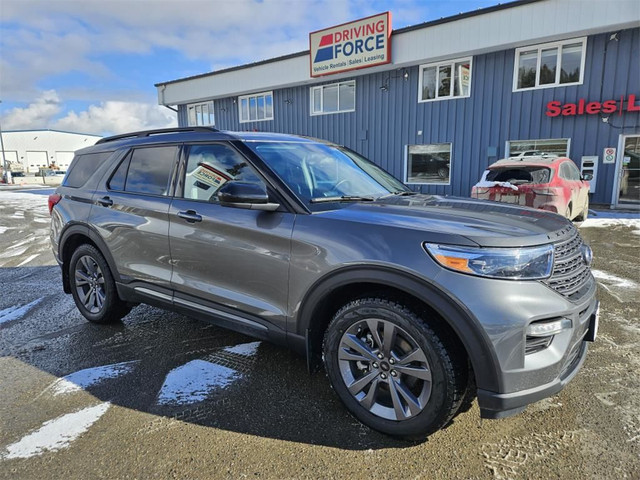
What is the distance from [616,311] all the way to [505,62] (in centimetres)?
1156

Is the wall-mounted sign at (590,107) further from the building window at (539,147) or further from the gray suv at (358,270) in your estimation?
the gray suv at (358,270)

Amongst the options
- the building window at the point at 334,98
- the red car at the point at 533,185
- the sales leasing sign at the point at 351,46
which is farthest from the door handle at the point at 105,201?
the building window at the point at 334,98

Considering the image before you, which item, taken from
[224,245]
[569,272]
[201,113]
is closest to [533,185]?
[569,272]

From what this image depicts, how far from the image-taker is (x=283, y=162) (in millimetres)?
2939

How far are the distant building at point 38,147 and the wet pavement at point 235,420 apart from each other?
86384mm

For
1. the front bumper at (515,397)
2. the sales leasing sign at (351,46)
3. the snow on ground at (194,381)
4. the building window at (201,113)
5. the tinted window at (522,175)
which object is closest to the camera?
→ the front bumper at (515,397)

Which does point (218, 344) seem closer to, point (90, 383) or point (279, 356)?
point (279, 356)

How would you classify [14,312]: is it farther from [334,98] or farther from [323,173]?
[334,98]

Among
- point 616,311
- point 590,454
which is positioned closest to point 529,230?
Result: point 590,454

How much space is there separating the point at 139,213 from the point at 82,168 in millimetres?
1340

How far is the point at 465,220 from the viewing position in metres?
2.31

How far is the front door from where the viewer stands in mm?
11984

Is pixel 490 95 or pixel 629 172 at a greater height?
pixel 490 95

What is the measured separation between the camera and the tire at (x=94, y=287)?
3.85 meters
